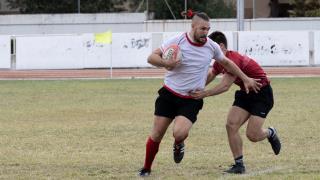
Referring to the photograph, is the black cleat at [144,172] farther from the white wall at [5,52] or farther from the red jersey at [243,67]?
the white wall at [5,52]

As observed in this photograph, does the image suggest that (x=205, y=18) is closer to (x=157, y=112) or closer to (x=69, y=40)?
(x=157, y=112)

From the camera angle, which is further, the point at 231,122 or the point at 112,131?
the point at 112,131

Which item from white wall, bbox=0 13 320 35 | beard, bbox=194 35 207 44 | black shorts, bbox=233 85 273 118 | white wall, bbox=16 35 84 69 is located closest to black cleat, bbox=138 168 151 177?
black shorts, bbox=233 85 273 118

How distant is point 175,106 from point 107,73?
24446mm

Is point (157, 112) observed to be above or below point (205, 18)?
below

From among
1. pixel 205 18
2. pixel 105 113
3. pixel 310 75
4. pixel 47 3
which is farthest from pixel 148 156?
pixel 47 3

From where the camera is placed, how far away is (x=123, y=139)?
13.0 m

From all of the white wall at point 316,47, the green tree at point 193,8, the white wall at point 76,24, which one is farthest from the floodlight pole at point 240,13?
the green tree at point 193,8

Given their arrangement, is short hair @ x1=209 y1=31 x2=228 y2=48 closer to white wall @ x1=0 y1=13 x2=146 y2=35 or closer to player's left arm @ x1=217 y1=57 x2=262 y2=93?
player's left arm @ x1=217 y1=57 x2=262 y2=93

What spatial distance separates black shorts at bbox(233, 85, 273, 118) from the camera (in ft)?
31.4

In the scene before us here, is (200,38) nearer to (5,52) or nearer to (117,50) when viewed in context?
(117,50)

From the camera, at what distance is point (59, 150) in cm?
1168

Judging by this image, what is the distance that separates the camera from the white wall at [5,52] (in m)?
33.9

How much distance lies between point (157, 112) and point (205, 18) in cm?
130
